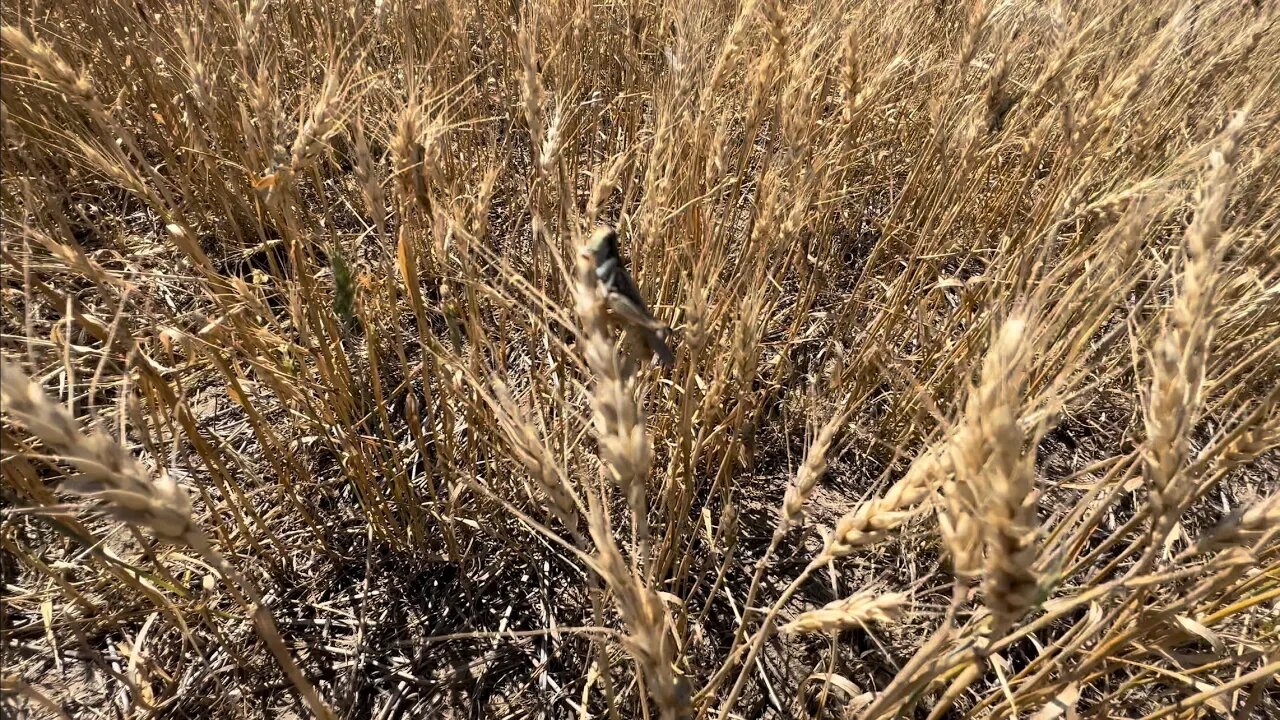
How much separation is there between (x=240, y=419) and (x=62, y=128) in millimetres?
1034

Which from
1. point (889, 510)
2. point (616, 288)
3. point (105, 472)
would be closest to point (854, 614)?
point (889, 510)

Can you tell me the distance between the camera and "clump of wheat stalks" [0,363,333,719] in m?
0.49

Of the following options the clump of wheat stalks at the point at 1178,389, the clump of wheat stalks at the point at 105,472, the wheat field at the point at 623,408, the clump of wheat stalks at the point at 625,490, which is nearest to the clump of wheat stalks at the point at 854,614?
the wheat field at the point at 623,408

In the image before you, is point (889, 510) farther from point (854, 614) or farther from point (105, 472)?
point (105, 472)

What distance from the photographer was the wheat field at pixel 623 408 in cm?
64

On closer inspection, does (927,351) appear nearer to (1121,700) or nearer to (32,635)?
(1121,700)

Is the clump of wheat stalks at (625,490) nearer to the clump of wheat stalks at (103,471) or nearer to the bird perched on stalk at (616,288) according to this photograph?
the bird perched on stalk at (616,288)

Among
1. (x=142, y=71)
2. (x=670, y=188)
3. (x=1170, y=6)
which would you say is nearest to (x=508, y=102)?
(x=670, y=188)

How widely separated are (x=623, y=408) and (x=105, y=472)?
43cm

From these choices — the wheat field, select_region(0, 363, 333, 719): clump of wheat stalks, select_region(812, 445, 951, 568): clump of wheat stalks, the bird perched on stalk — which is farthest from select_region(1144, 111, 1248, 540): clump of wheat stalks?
select_region(0, 363, 333, 719): clump of wheat stalks

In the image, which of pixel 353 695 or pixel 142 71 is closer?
pixel 353 695

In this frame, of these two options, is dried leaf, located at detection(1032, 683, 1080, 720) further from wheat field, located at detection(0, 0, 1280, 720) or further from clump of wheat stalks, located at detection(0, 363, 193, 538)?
clump of wheat stalks, located at detection(0, 363, 193, 538)

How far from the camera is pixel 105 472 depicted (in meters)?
0.51

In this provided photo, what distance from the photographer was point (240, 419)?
1.48 metres
